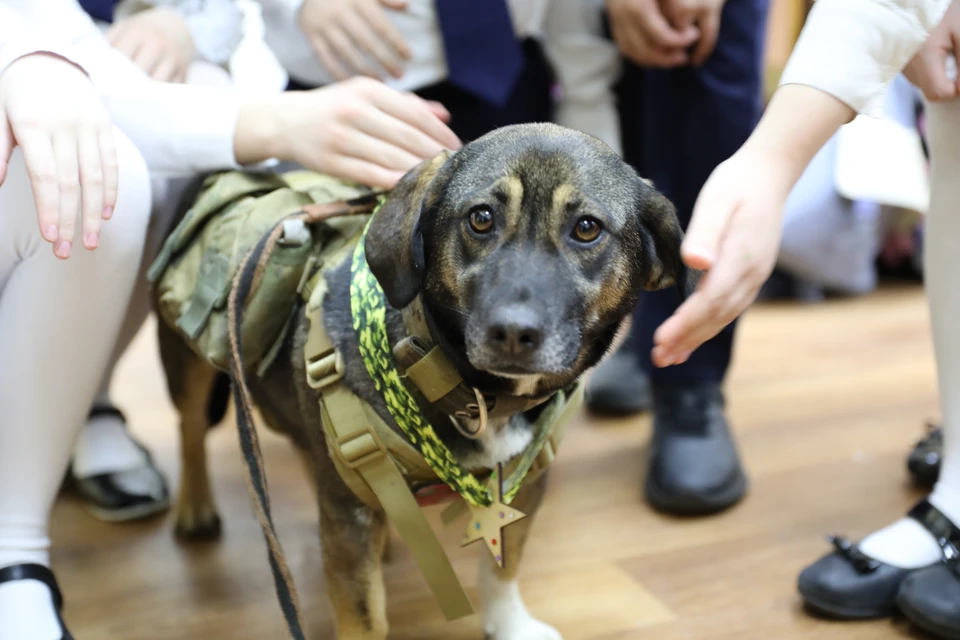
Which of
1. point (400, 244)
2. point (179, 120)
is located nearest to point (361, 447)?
point (400, 244)

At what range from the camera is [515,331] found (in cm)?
104

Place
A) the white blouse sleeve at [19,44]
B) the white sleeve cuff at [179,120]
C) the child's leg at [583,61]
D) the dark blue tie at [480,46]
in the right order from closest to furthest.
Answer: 1. the white blouse sleeve at [19,44]
2. the white sleeve cuff at [179,120]
3. the dark blue tie at [480,46]
4. the child's leg at [583,61]

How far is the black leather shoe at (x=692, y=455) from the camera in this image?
1.84m

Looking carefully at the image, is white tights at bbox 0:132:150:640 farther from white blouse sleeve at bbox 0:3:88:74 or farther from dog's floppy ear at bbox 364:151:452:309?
dog's floppy ear at bbox 364:151:452:309

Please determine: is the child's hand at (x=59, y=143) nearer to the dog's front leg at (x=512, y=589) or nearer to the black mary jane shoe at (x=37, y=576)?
the black mary jane shoe at (x=37, y=576)

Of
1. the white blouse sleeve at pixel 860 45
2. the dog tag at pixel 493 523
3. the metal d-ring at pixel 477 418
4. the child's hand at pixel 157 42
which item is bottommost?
the dog tag at pixel 493 523

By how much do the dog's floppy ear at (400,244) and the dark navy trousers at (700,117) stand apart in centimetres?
87

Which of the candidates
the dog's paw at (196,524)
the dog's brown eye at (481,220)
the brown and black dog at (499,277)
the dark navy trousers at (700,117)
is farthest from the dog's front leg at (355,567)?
the dark navy trousers at (700,117)

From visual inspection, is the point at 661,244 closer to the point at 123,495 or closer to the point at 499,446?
the point at 499,446

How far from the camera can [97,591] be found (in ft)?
5.32

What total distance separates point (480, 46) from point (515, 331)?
867 mm

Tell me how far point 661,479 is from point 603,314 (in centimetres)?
81

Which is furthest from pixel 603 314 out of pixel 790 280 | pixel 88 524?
pixel 790 280

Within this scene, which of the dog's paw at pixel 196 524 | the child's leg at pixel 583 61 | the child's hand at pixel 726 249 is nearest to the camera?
the child's hand at pixel 726 249
